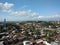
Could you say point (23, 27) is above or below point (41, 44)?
above

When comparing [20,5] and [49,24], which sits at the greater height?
[20,5]

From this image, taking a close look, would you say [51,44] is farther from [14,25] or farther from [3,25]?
[3,25]

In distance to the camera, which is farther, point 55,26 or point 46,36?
point 55,26

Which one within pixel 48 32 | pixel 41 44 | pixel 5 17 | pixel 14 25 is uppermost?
pixel 5 17

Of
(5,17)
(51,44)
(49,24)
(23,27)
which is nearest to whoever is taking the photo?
(51,44)

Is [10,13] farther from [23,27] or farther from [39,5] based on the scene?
[39,5]

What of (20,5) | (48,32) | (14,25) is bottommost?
(48,32)

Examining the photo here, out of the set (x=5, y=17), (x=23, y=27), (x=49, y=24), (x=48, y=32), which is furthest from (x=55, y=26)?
(x=5, y=17)

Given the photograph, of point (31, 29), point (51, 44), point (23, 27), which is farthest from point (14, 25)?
point (51, 44)

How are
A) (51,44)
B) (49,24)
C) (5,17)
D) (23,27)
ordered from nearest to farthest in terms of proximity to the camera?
(51,44)
(5,17)
(23,27)
(49,24)
